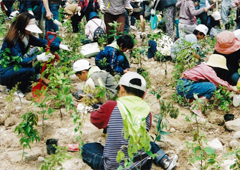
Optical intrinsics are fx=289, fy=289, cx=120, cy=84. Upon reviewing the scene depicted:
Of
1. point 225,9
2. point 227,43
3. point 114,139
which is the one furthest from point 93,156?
point 225,9

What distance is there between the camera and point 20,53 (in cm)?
396

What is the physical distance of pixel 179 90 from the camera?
3.91 m

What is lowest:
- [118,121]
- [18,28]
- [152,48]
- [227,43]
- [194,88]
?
[194,88]

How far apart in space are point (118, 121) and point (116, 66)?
2140 millimetres

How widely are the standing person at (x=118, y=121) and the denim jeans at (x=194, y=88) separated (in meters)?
1.48

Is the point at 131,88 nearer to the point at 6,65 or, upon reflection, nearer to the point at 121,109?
the point at 121,109

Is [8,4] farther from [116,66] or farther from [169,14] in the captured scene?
[116,66]

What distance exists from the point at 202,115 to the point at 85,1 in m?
3.92

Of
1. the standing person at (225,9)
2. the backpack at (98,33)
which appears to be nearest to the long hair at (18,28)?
the backpack at (98,33)

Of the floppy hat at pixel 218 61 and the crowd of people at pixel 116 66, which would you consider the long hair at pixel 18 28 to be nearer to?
the crowd of people at pixel 116 66

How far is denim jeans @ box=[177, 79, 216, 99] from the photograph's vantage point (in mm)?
3724

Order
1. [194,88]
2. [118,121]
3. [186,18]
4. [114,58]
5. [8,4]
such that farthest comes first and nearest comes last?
1. [8,4]
2. [186,18]
3. [114,58]
4. [194,88]
5. [118,121]

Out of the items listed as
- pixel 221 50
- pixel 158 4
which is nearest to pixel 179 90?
pixel 221 50

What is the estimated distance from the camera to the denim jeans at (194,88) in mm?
3724
